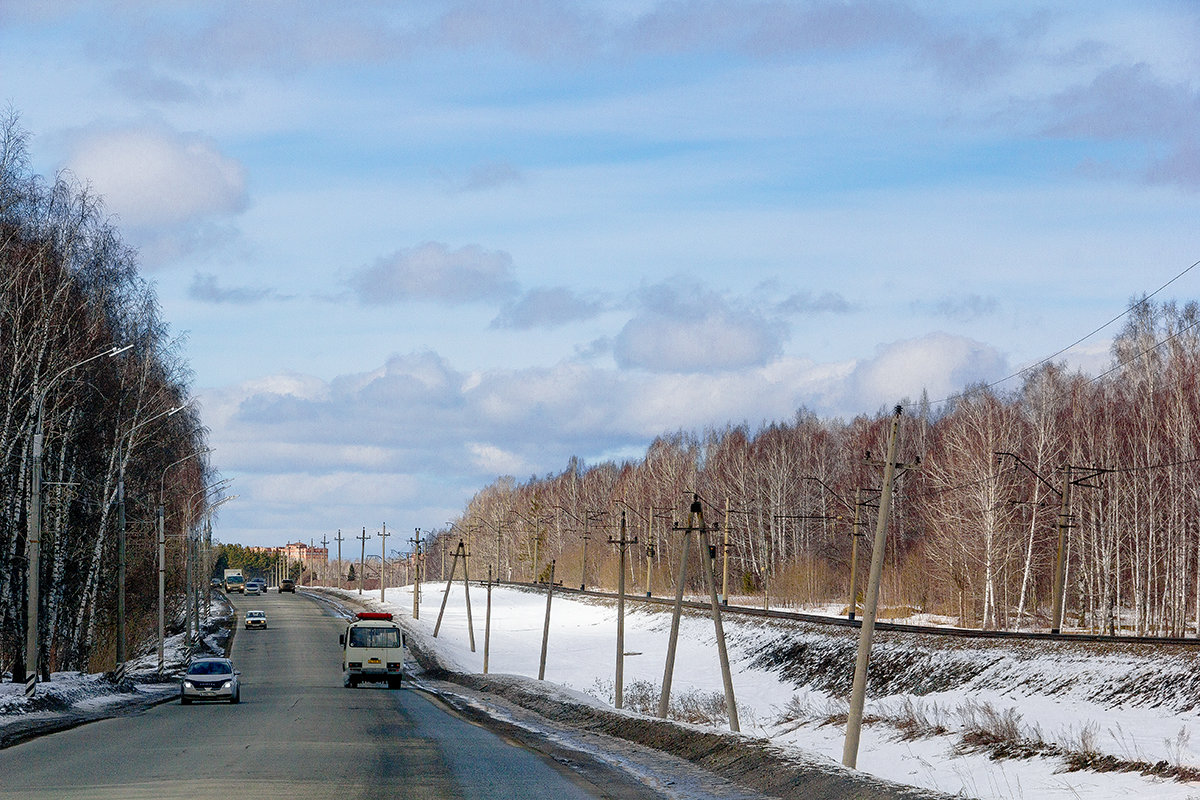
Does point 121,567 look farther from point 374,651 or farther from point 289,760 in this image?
point 289,760

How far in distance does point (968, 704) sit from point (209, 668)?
23004 mm

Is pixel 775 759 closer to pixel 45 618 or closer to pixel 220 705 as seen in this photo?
pixel 220 705

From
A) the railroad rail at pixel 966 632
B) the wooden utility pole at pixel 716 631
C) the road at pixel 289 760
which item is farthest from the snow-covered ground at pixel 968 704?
the road at pixel 289 760

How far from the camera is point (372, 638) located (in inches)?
2057

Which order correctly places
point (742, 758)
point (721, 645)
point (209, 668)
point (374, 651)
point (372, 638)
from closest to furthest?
1. point (742, 758)
2. point (721, 645)
3. point (209, 668)
4. point (372, 638)
5. point (374, 651)

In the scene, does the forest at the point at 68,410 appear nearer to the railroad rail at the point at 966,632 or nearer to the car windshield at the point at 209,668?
the car windshield at the point at 209,668

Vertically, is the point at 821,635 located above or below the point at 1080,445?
below

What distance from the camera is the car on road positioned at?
39.2 m

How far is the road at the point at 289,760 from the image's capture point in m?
15.0

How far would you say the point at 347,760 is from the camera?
19.1 metres

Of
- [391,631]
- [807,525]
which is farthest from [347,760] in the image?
[807,525]

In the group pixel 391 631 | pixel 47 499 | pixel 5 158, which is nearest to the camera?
pixel 5 158

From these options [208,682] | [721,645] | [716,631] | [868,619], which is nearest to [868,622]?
[868,619]

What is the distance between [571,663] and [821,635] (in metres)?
21.3
